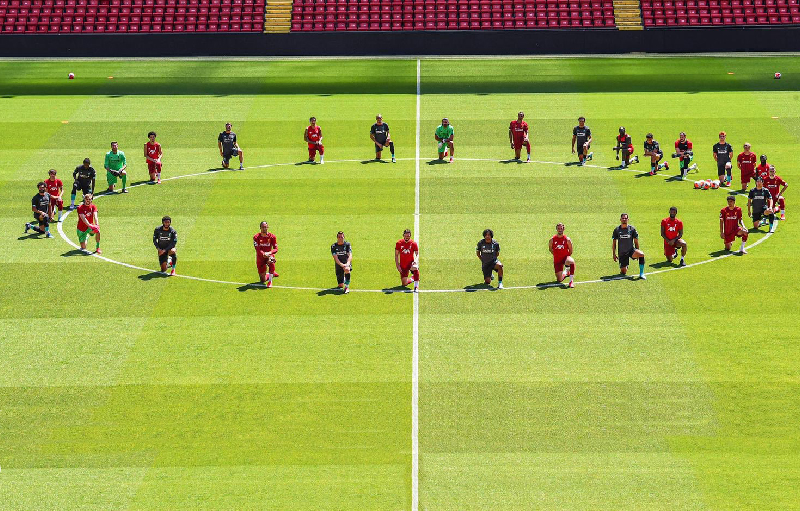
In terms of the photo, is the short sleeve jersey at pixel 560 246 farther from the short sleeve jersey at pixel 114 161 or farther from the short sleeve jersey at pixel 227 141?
the short sleeve jersey at pixel 114 161

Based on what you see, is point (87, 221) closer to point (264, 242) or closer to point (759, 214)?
point (264, 242)

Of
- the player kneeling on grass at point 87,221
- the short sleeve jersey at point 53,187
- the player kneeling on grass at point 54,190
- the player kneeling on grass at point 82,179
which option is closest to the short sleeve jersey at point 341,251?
the player kneeling on grass at point 87,221

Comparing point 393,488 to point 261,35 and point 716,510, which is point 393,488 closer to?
point 716,510

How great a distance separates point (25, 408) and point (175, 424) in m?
3.20

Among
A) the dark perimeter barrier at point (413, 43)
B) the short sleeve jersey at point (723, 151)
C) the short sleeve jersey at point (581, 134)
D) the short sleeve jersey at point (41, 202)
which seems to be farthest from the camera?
the dark perimeter barrier at point (413, 43)

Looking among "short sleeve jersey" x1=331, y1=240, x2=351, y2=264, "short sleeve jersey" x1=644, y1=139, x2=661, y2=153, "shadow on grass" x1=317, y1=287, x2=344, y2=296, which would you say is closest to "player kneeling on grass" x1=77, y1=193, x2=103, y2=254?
"shadow on grass" x1=317, y1=287, x2=344, y2=296

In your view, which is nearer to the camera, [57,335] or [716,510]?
[716,510]

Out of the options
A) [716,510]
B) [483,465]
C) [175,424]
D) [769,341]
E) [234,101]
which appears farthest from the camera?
[234,101]

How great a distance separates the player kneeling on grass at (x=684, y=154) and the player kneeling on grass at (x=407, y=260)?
13.7 meters

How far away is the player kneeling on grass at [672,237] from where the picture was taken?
3095 cm

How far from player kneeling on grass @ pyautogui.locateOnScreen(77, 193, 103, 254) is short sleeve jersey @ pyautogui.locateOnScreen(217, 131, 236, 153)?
9.58 meters

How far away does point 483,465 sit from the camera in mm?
20969

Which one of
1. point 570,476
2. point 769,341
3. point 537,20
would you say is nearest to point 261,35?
point 537,20

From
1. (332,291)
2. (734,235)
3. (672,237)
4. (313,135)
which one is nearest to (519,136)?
(313,135)
